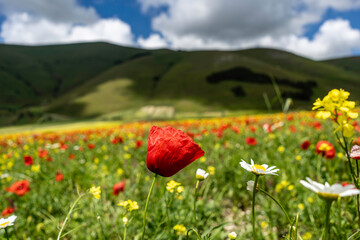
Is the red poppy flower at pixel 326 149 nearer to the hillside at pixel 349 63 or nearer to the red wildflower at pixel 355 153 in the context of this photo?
the red wildflower at pixel 355 153

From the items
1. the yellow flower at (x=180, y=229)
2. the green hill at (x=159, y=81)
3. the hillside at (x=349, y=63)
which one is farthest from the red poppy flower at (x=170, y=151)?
the hillside at (x=349, y=63)

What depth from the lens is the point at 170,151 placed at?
0.98 metres

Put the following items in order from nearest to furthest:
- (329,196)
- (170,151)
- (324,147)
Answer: (329,196), (170,151), (324,147)

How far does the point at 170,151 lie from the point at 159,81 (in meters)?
75.9

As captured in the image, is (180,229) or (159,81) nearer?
(180,229)

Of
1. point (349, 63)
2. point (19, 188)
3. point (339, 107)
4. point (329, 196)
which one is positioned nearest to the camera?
point (329, 196)

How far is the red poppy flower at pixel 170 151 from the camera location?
0.96 m

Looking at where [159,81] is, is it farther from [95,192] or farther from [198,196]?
[95,192]

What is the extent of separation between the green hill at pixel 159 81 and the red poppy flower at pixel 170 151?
113ft

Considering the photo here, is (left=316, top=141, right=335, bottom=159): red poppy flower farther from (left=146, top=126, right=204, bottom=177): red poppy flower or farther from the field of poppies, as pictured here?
(left=146, top=126, right=204, bottom=177): red poppy flower

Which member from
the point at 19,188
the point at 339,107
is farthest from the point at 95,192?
the point at 19,188

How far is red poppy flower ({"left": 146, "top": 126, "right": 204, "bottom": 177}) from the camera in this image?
37.8 inches

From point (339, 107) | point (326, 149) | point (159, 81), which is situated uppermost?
point (159, 81)

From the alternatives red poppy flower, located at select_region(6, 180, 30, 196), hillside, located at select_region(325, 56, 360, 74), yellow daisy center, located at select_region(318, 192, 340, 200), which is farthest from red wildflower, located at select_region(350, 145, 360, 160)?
hillside, located at select_region(325, 56, 360, 74)
